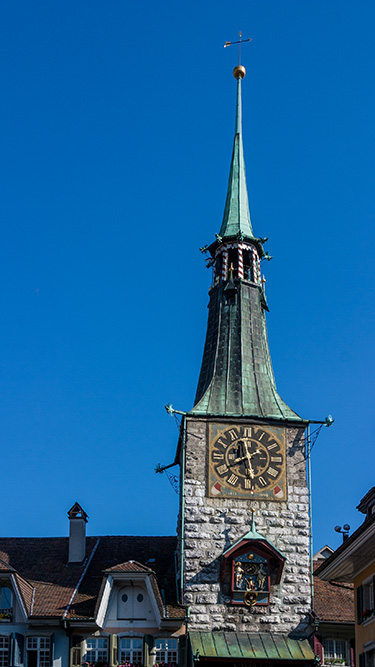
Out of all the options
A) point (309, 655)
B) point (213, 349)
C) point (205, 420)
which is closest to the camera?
point (309, 655)

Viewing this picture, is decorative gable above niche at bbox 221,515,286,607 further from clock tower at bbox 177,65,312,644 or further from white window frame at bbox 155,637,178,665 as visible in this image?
white window frame at bbox 155,637,178,665

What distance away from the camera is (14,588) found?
141ft

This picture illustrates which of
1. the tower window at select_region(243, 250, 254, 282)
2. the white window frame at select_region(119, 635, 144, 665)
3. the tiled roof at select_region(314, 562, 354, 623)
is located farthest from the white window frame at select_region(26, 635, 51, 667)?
the tower window at select_region(243, 250, 254, 282)

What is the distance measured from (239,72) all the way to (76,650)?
34150 millimetres

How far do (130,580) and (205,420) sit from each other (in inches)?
290

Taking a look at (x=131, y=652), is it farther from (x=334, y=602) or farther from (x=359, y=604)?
(x=359, y=604)

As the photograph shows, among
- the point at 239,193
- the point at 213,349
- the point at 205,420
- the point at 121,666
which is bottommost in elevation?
the point at 121,666

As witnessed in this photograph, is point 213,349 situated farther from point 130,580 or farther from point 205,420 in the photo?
point 130,580

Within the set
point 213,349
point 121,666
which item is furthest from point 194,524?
point 213,349

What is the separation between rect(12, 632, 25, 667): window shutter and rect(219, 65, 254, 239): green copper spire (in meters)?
21.2

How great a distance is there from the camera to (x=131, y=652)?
42.8 m

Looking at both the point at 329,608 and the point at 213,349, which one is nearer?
the point at 329,608

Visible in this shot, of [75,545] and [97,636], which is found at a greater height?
[75,545]

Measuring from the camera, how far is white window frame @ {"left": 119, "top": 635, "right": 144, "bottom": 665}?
139 feet
